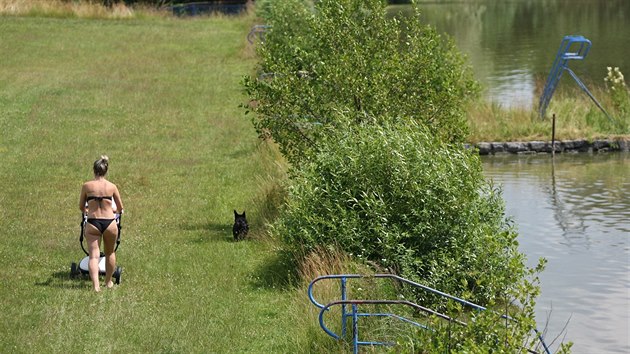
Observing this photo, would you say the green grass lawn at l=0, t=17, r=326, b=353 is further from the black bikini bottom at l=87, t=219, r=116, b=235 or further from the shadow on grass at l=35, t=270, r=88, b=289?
the black bikini bottom at l=87, t=219, r=116, b=235

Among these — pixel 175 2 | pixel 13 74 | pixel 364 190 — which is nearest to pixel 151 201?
pixel 364 190

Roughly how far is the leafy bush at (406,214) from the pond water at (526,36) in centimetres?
1924

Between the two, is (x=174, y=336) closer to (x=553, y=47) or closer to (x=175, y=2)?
(x=553, y=47)

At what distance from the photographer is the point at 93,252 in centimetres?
1633

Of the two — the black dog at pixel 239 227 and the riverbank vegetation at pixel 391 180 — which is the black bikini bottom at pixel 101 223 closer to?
the riverbank vegetation at pixel 391 180

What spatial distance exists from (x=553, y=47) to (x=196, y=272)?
4514cm

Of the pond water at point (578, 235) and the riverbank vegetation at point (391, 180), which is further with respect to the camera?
the pond water at point (578, 235)

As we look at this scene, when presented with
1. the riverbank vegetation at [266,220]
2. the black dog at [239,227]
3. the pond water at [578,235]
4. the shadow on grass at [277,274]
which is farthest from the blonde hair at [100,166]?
the pond water at [578,235]

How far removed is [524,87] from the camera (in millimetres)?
45094

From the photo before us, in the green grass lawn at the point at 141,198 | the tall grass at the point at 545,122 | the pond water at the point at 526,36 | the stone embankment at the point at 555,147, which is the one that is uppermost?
the green grass lawn at the point at 141,198

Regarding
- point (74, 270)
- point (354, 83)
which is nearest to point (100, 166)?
point (74, 270)

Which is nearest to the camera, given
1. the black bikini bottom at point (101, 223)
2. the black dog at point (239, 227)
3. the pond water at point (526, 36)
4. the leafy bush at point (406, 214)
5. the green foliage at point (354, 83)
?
the black bikini bottom at point (101, 223)

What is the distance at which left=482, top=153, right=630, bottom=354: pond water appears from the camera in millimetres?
17875

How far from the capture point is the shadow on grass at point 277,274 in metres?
17.4
